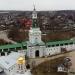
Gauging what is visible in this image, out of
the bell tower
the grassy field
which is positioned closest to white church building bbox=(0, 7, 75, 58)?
the bell tower

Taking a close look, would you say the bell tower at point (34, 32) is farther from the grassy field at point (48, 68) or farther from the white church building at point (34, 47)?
the grassy field at point (48, 68)

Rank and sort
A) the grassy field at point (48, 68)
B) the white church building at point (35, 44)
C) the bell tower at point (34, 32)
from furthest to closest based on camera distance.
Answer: the bell tower at point (34, 32)
the white church building at point (35, 44)
the grassy field at point (48, 68)

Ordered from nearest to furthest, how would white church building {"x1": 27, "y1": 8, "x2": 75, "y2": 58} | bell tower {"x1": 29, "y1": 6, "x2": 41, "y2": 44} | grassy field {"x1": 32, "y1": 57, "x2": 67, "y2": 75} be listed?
grassy field {"x1": 32, "y1": 57, "x2": 67, "y2": 75} → white church building {"x1": 27, "y1": 8, "x2": 75, "y2": 58} → bell tower {"x1": 29, "y1": 6, "x2": 41, "y2": 44}

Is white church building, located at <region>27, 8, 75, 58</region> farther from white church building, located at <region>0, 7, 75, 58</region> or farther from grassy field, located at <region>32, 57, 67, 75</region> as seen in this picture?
grassy field, located at <region>32, 57, 67, 75</region>

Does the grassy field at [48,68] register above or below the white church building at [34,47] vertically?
below

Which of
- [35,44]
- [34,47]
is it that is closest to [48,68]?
[34,47]

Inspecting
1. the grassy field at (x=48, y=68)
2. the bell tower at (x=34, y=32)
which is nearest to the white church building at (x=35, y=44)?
the bell tower at (x=34, y=32)

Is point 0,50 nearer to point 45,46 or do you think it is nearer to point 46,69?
point 45,46

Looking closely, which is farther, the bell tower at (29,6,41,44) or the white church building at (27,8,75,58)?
the bell tower at (29,6,41,44)

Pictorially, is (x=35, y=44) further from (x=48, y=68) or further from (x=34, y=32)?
(x=48, y=68)

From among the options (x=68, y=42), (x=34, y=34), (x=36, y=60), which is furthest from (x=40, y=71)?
(x=68, y=42)

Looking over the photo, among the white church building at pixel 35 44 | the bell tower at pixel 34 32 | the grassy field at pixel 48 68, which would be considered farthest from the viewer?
the bell tower at pixel 34 32
